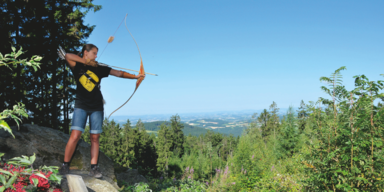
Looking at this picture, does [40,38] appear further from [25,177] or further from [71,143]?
[25,177]

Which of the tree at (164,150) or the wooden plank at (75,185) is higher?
the wooden plank at (75,185)

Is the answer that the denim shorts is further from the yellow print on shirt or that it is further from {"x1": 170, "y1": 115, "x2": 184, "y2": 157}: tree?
{"x1": 170, "y1": 115, "x2": 184, "y2": 157}: tree

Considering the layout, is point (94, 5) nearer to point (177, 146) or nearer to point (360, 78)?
point (360, 78)

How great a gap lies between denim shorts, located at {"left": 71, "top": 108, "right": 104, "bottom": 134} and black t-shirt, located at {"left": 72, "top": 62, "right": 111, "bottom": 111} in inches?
3.4

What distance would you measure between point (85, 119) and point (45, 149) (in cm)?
229

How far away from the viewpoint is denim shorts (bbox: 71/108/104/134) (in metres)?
3.87

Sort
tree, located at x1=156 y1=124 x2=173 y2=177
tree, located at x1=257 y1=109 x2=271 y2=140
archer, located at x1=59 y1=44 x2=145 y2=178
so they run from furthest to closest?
1. tree, located at x1=257 y1=109 x2=271 y2=140
2. tree, located at x1=156 y1=124 x2=173 y2=177
3. archer, located at x1=59 y1=44 x2=145 y2=178

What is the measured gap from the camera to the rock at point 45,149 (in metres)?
4.61

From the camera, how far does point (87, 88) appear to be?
385cm

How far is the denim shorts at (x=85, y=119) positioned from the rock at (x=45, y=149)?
3.58 ft

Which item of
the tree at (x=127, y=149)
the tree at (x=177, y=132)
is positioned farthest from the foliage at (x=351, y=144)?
the tree at (x=177, y=132)

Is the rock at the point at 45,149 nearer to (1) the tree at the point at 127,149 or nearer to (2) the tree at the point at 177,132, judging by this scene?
(1) the tree at the point at 127,149

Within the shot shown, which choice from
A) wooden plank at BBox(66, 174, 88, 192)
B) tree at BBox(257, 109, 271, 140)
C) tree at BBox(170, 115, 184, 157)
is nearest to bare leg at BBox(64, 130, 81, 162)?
wooden plank at BBox(66, 174, 88, 192)

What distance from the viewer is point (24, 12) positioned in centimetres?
1195
